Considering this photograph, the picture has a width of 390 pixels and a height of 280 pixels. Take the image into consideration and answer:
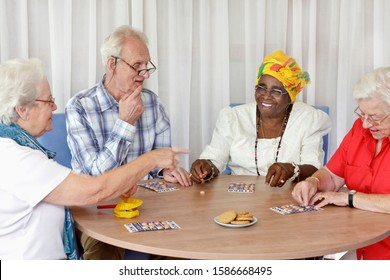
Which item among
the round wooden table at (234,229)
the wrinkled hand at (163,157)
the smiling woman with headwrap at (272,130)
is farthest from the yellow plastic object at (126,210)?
the smiling woman with headwrap at (272,130)

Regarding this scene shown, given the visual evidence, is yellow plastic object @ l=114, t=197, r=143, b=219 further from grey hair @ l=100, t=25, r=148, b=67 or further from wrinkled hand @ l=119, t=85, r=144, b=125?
grey hair @ l=100, t=25, r=148, b=67

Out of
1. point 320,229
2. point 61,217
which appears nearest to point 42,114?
point 61,217

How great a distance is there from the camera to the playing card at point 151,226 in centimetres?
203

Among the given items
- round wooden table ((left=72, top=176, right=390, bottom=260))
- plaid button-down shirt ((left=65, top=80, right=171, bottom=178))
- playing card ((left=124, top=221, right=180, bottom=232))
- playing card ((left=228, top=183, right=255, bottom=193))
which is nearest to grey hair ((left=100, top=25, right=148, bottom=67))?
plaid button-down shirt ((left=65, top=80, right=171, bottom=178))

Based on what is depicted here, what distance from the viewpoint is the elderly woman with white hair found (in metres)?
1.96

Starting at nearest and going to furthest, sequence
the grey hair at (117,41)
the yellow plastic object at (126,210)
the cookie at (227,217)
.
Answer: the cookie at (227,217) → the yellow plastic object at (126,210) → the grey hair at (117,41)

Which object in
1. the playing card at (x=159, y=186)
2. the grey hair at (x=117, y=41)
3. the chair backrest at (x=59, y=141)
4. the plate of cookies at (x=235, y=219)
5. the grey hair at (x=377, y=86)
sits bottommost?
the playing card at (x=159, y=186)

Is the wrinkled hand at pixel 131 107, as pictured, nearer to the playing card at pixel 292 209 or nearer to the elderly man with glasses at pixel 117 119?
the elderly man with glasses at pixel 117 119

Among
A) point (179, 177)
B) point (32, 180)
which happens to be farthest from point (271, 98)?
point (32, 180)

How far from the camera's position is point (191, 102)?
3.89 meters

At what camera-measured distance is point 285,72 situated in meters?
3.18

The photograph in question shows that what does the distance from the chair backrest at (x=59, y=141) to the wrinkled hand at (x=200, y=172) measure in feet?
2.41

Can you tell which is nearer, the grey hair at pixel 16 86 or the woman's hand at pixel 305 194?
the grey hair at pixel 16 86

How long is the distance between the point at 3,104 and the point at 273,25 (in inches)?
94.6
